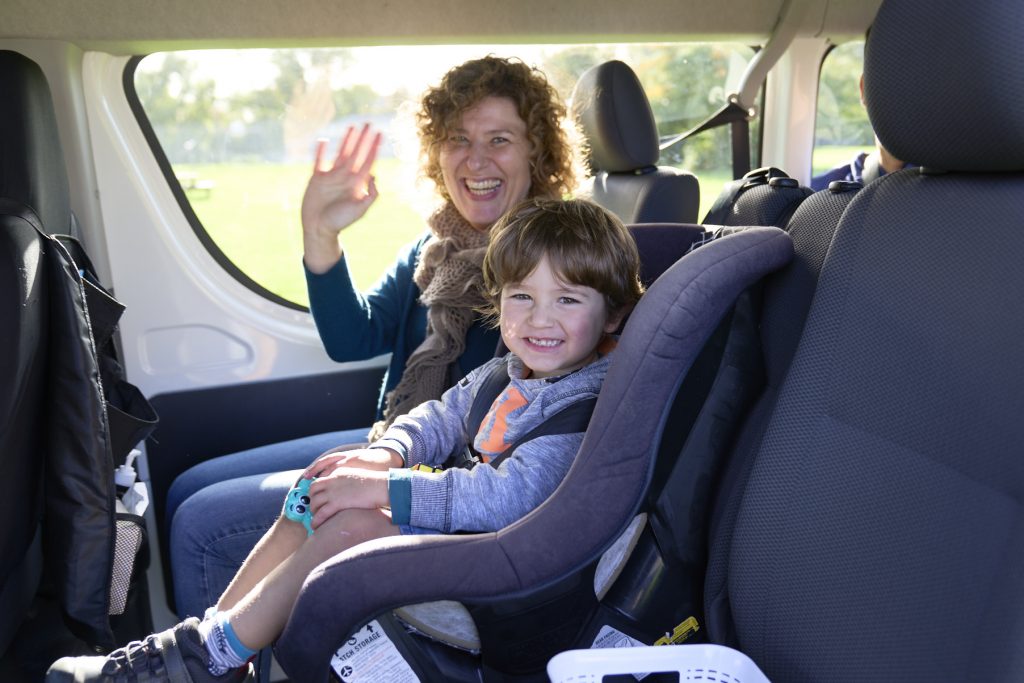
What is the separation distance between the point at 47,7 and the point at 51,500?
1008 millimetres

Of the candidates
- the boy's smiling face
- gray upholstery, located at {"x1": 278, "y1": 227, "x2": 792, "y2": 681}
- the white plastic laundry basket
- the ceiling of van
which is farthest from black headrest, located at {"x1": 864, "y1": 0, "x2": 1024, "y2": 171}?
the ceiling of van

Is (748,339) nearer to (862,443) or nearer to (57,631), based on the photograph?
(862,443)

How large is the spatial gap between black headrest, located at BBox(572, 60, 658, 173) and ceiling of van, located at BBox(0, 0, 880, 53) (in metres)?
0.13

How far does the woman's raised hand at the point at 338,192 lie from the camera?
72.9 inches

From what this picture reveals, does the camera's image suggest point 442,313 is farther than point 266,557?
Yes

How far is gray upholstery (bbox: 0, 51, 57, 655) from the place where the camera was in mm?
1577

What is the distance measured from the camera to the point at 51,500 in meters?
1.71

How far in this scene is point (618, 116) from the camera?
2291 millimetres

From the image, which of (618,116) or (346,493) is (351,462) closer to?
(346,493)

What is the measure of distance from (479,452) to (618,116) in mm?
1040

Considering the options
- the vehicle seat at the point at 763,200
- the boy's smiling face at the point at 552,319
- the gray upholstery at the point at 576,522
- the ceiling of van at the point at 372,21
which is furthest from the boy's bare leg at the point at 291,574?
the ceiling of van at the point at 372,21

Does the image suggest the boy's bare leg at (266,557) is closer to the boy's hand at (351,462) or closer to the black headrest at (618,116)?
the boy's hand at (351,462)

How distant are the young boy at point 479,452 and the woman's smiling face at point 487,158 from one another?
365mm

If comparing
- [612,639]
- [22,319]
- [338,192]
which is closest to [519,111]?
[338,192]
